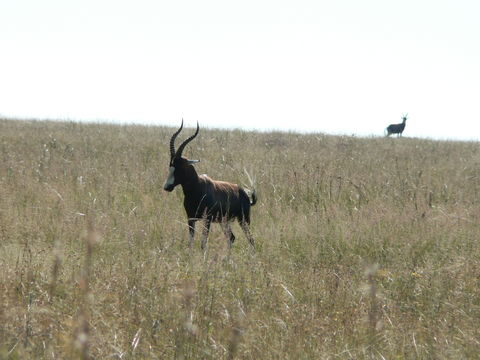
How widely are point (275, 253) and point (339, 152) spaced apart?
1256 centimetres

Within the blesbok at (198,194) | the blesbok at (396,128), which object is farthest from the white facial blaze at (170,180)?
the blesbok at (396,128)

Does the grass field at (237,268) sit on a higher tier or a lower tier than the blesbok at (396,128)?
lower

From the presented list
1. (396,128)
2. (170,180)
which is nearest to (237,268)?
(170,180)

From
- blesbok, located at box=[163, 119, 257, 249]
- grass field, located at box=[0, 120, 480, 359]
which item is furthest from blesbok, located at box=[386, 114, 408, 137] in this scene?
blesbok, located at box=[163, 119, 257, 249]

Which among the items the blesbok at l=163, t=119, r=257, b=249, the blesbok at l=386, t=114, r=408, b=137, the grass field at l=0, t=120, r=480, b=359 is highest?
the blesbok at l=386, t=114, r=408, b=137

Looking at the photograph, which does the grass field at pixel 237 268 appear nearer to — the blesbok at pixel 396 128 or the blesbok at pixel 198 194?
the blesbok at pixel 198 194

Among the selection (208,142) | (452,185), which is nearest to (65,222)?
(452,185)

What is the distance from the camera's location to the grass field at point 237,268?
3.76 metres

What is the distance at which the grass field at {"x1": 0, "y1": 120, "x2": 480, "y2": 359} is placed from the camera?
3.76m

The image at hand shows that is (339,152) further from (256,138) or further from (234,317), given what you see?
(234,317)

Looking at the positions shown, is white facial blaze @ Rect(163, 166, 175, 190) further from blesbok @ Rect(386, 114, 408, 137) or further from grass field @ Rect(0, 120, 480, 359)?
blesbok @ Rect(386, 114, 408, 137)

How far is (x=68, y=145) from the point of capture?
17.0m

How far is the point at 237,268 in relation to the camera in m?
5.45

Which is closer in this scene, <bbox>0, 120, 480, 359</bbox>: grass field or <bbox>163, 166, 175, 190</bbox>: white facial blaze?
<bbox>0, 120, 480, 359</bbox>: grass field
